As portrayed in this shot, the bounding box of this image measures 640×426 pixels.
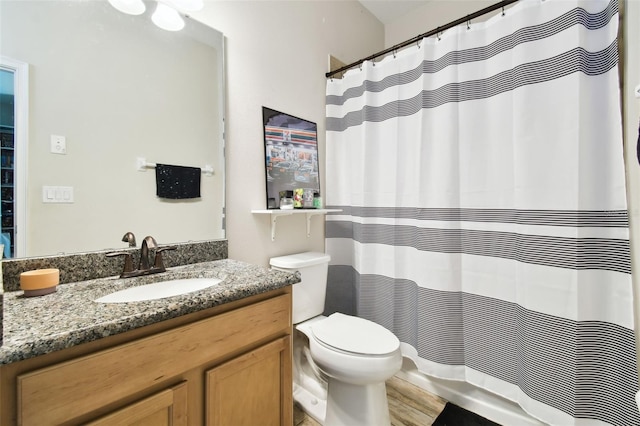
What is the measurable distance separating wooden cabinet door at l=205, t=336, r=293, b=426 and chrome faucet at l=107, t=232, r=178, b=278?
0.51 meters

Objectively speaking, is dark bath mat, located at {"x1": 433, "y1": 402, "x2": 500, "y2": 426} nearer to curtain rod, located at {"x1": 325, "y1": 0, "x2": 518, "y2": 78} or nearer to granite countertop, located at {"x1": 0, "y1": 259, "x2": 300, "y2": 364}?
granite countertop, located at {"x1": 0, "y1": 259, "x2": 300, "y2": 364}

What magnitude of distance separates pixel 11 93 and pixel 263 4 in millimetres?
1286

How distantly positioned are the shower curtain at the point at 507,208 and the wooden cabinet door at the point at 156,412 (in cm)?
125

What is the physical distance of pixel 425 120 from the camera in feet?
5.02

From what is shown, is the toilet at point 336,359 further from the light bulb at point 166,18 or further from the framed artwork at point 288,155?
the light bulb at point 166,18

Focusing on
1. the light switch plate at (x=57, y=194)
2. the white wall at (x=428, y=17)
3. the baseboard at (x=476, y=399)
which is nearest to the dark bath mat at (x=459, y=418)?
the baseboard at (x=476, y=399)

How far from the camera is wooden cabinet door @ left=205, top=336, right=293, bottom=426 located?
821mm

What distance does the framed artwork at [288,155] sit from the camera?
1600mm

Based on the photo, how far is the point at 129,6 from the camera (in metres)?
1.11

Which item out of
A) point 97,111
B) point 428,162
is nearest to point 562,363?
point 428,162

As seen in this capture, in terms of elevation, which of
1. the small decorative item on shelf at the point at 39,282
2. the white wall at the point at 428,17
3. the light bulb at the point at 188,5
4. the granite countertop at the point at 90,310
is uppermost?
the white wall at the point at 428,17

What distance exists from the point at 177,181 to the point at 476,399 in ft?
6.52

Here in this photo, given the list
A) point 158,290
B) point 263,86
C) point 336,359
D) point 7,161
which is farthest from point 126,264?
point 263,86

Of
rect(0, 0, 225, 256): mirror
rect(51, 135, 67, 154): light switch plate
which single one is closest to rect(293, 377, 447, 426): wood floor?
rect(0, 0, 225, 256): mirror
